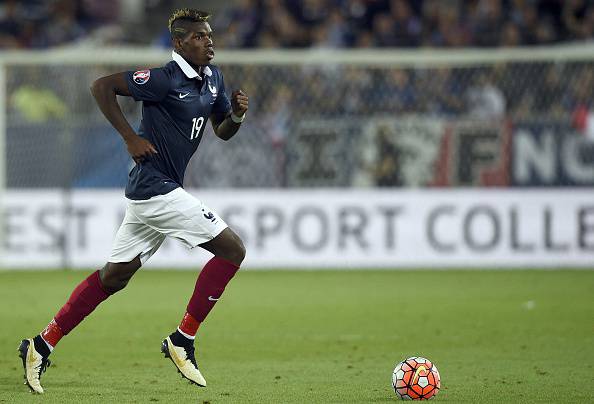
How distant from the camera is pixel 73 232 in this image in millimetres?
15531

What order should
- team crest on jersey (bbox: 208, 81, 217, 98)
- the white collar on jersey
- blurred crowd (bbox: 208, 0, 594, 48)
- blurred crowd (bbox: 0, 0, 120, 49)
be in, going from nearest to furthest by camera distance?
the white collar on jersey, team crest on jersey (bbox: 208, 81, 217, 98), blurred crowd (bbox: 208, 0, 594, 48), blurred crowd (bbox: 0, 0, 120, 49)

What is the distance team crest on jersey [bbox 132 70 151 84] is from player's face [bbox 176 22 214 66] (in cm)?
29

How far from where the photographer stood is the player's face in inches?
284

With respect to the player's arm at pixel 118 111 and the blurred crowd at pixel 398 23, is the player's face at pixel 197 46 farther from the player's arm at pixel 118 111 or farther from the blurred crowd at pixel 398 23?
the blurred crowd at pixel 398 23

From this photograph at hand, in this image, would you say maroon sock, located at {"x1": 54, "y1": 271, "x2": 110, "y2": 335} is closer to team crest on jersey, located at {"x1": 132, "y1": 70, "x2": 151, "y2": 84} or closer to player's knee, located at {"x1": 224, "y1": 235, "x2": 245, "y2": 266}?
player's knee, located at {"x1": 224, "y1": 235, "x2": 245, "y2": 266}

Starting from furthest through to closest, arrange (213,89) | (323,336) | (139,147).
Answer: (323,336)
(213,89)
(139,147)

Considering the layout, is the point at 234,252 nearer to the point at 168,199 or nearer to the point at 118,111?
the point at 168,199

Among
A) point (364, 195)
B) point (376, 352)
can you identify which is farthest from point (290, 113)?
point (376, 352)

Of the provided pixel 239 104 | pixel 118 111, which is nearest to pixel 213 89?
pixel 239 104

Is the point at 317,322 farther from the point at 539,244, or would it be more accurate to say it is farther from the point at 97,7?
the point at 97,7

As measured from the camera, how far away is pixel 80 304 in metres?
7.27

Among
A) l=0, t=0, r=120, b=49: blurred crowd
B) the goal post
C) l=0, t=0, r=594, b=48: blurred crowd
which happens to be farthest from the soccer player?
l=0, t=0, r=120, b=49: blurred crowd

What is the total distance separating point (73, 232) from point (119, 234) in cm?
839

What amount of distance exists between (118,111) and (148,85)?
0.23m
